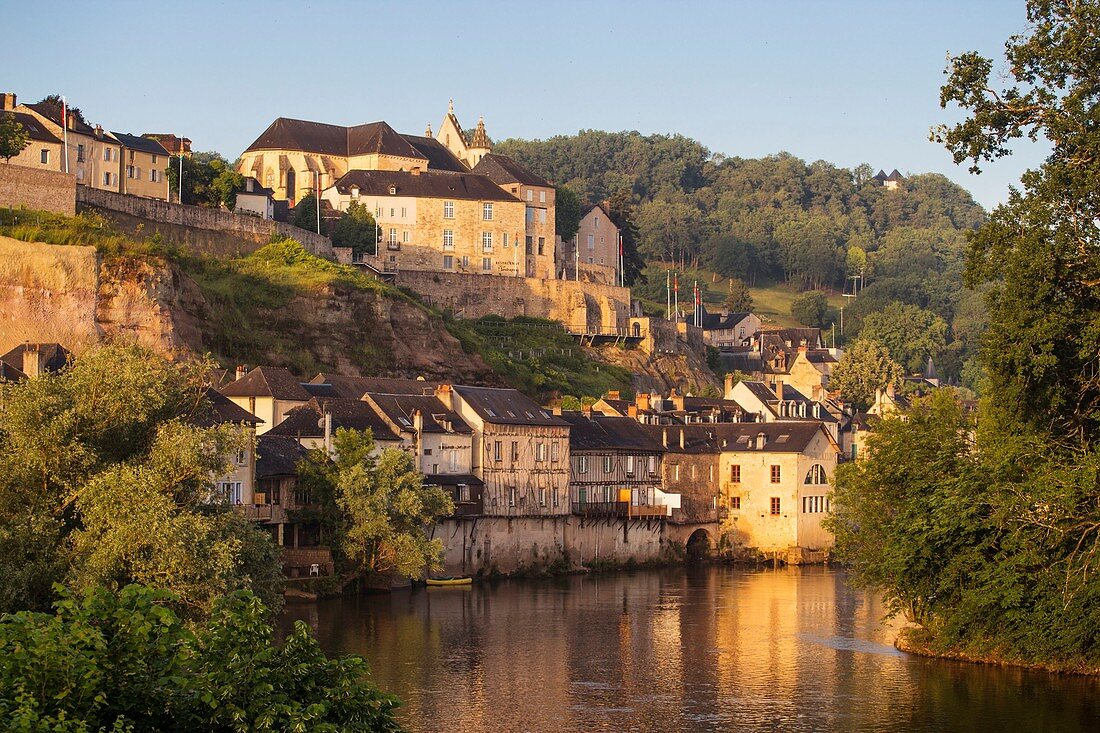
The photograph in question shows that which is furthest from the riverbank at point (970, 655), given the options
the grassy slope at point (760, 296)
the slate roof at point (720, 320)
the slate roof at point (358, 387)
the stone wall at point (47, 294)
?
the grassy slope at point (760, 296)

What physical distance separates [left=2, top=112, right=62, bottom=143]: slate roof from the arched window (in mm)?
44189

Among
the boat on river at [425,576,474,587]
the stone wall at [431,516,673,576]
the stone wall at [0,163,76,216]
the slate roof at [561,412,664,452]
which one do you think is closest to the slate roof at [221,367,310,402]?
the stone wall at [431,516,673,576]

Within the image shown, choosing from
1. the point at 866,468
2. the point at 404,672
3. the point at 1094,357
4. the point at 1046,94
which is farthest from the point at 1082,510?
the point at 404,672

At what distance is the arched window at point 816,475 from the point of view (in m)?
81.8

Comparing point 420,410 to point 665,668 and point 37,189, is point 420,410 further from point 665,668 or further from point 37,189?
point 37,189

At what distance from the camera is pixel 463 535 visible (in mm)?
66438

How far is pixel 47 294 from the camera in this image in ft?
236

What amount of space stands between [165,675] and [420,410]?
155 ft

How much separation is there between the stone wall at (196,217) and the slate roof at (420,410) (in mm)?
23801

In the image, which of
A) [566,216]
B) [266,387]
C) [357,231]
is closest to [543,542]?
[266,387]

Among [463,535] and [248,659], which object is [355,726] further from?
[463,535]

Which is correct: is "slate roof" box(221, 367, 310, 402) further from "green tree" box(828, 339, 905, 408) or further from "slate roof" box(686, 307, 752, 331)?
"slate roof" box(686, 307, 752, 331)

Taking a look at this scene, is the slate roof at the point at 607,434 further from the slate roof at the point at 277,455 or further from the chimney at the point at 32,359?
the chimney at the point at 32,359

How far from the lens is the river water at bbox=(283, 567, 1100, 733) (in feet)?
128
